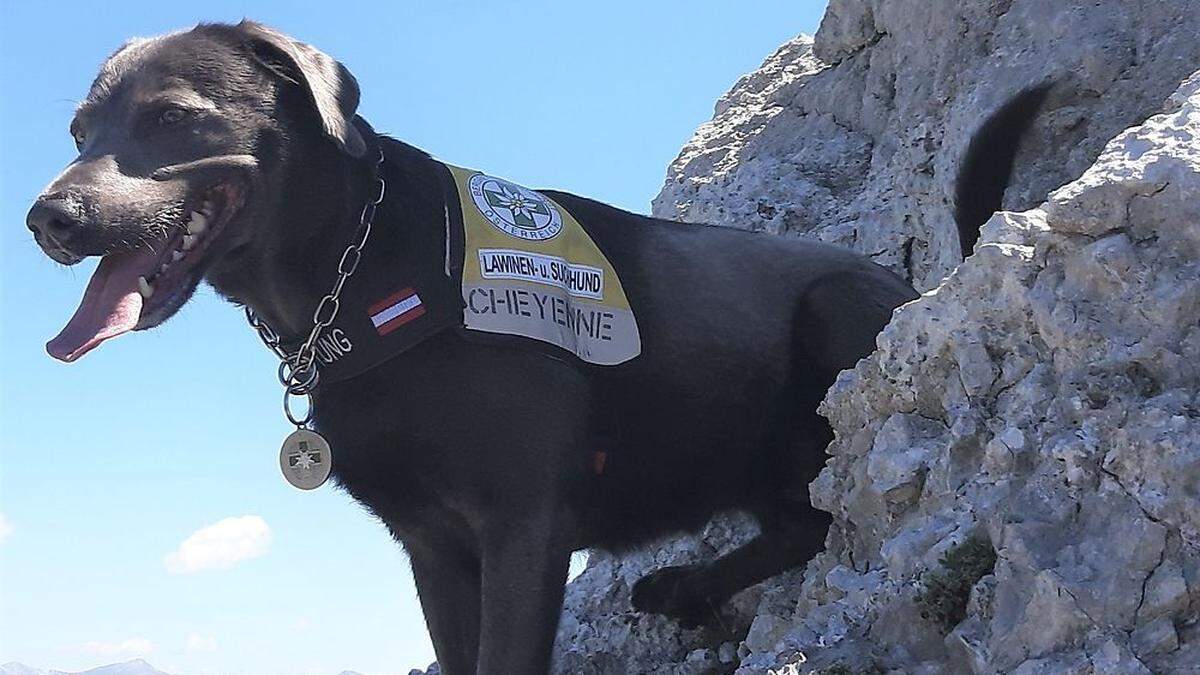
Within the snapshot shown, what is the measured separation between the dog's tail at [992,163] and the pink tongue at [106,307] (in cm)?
277

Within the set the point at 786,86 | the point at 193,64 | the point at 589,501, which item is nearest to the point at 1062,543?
the point at 589,501

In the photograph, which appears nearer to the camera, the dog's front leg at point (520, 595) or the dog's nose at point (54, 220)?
the dog's nose at point (54, 220)

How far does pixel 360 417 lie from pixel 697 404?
1105 mm

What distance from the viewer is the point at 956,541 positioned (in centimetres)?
269

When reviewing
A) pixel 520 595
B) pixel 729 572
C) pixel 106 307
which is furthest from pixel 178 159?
pixel 729 572

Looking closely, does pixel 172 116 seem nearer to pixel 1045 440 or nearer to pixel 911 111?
pixel 1045 440

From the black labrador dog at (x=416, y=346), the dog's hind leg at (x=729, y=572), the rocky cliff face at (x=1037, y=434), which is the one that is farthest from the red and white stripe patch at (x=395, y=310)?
the dog's hind leg at (x=729, y=572)

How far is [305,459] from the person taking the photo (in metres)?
3.80

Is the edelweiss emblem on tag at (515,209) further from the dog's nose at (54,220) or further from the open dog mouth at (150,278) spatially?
the dog's nose at (54,220)

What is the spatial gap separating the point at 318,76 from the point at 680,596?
81.6 inches

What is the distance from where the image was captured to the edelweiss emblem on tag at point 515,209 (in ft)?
13.2

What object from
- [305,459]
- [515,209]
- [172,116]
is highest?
[172,116]

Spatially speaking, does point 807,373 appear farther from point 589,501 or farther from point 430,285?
point 430,285

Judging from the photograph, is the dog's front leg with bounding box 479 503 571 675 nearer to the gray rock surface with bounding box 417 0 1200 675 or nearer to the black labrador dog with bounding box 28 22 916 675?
the black labrador dog with bounding box 28 22 916 675
